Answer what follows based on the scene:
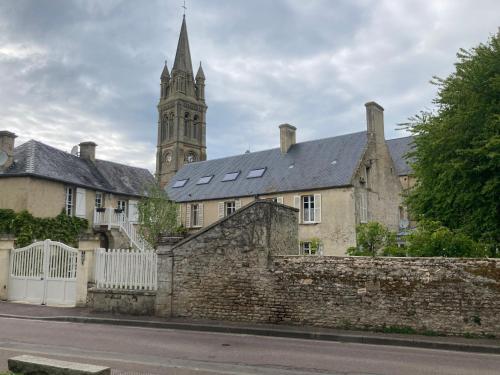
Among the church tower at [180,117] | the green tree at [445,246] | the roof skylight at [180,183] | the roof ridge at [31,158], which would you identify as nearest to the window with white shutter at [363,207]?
the green tree at [445,246]

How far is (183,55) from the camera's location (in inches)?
2446

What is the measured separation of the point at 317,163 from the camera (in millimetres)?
27531

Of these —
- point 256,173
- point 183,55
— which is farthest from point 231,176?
point 183,55

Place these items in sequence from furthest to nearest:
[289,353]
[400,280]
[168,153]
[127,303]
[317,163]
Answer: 1. [168,153]
2. [317,163]
3. [127,303]
4. [400,280]
5. [289,353]

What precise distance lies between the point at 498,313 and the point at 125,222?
22.5 metres

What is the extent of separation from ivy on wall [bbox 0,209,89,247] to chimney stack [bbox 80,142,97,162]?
6.40 meters

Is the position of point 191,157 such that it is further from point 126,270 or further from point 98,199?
point 126,270

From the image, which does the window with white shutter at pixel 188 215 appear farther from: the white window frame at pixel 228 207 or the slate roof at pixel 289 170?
the white window frame at pixel 228 207

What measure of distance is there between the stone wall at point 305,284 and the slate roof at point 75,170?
49.0ft

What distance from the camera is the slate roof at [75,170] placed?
23.6 meters

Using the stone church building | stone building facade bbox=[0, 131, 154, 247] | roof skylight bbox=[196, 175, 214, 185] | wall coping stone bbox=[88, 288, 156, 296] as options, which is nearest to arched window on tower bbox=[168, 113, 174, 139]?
the stone church building

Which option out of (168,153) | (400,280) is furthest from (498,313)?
(168,153)

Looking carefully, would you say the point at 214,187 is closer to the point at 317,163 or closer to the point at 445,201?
the point at 317,163

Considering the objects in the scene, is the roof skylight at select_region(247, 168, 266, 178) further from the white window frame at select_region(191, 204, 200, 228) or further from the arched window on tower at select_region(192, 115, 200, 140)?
the arched window on tower at select_region(192, 115, 200, 140)
